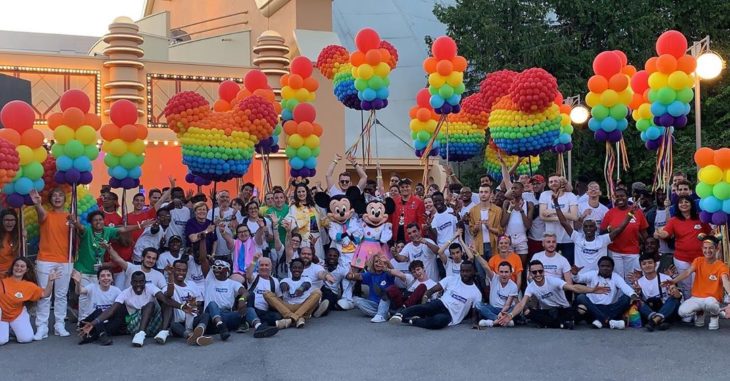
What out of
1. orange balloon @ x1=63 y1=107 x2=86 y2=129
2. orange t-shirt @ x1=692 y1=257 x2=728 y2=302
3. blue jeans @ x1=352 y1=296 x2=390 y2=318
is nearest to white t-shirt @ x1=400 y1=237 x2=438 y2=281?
blue jeans @ x1=352 y1=296 x2=390 y2=318

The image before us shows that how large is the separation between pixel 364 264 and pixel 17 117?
405 centimetres

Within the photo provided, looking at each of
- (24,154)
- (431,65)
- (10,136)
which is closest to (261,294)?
(24,154)

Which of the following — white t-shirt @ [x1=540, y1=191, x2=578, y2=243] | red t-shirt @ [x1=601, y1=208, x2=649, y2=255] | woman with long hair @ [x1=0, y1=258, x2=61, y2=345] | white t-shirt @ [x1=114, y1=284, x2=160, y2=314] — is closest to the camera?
woman with long hair @ [x1=0, y1=258, x2=61, y2=345]

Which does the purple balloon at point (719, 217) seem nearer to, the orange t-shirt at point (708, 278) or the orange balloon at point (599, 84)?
the orange t-shirt at point (708, 278)

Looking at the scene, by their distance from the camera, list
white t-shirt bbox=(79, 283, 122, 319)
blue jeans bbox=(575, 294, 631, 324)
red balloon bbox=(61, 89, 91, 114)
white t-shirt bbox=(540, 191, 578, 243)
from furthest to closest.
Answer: white t-shirt bbox=(540, 191, 578, 243)
red balloon bbox=(61, 89, 91, 114)
blue jeans bbox=(575, 294, 631, 324)
white t-shirt bbox=(79, 283, 122, 319)

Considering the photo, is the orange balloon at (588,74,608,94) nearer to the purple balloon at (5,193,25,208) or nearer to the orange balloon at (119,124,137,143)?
the orange balloon at (119,124,137,143)

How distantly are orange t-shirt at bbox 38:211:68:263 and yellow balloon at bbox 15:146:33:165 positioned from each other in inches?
25.5

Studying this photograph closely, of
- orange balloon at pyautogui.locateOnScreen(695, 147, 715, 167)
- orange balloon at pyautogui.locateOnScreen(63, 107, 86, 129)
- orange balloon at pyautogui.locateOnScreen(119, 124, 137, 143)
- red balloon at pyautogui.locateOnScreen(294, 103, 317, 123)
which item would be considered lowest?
orange balloon at pyautogui.locateOnScreen(695, 147, 715, 167)

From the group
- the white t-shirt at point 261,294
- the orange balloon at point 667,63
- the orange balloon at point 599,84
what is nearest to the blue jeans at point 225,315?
the white t-shirt at point 261,294

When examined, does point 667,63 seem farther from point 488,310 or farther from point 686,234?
point 488,310

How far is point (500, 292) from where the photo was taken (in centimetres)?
836

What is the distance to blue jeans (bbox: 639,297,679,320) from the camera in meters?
7.99

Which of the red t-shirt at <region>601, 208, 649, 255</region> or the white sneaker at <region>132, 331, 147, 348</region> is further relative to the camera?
the red t-shirt at <region>601, 208, 649, 255</region>

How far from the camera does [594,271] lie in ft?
27.4
